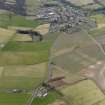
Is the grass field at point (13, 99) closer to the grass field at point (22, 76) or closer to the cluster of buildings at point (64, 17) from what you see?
the grass field at point (22, 76)

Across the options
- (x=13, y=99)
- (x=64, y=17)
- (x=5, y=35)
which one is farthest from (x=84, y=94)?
(x=64, y=17)

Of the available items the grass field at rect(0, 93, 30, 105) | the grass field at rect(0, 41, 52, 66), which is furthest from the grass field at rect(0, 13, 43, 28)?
the grass field at rect(0, 93, 30, 105)

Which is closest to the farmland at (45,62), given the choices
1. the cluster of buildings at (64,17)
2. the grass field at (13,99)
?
the grass field at (13,99)

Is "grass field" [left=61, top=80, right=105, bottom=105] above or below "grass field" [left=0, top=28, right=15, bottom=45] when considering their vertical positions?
below

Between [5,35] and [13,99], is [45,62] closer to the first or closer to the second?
[13,99]

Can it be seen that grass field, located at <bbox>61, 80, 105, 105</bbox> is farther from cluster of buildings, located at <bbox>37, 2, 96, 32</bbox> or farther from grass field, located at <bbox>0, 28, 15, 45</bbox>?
cluster of buildings, located at <bbox>37, 2, 96, 32</bbox>
